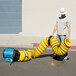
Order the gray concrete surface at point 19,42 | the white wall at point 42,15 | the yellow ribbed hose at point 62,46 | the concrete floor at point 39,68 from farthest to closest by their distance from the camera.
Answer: the white wall at point 42,15 → the gray concrete surface at point 19,42 → the yellow ribbed hose at point 62,46 → the concrete floor at point 39,68

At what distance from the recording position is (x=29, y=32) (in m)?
13.6

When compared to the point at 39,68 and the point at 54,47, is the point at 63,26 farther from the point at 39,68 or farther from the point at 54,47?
the point at 39,68

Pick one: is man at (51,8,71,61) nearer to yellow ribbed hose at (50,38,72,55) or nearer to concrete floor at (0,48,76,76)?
yellow ribbed hose at (50,38,72,55)

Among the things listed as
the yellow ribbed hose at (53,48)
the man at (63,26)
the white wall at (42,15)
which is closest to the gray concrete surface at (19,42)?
the white wall at (42,15)

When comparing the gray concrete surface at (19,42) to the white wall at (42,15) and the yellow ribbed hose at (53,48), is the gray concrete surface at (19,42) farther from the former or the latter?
the yellow ribbed hose at (53,48)

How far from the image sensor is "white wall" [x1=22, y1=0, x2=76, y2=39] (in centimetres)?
1329

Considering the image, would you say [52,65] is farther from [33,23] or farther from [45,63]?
[33,23]

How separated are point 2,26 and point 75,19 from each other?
210 inches

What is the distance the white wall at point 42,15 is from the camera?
1329cm

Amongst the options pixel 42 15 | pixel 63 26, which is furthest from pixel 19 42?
pixel 63 26

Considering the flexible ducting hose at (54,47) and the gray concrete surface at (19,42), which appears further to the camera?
the gray concrete surface at (19,42)

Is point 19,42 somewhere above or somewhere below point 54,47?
below

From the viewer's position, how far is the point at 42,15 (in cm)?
1347

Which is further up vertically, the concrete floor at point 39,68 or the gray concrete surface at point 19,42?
the concrete floor at point 39,68
